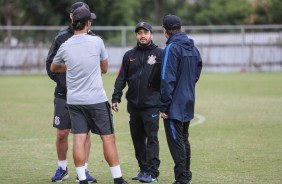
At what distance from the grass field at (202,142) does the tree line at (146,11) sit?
23403 mm

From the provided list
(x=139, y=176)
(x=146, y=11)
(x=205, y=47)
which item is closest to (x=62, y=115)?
(x=139, y=176)

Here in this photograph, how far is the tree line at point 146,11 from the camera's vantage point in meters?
46.7

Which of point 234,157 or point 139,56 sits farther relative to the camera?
point 234,157

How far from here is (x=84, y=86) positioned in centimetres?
819

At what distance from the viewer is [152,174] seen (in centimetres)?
933

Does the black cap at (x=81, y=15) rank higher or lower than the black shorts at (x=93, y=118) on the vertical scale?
higher

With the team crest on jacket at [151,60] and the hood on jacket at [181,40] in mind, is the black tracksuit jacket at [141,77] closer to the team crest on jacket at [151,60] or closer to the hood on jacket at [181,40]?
the team crest on jacket at [151,60]

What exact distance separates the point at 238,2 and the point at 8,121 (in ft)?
134

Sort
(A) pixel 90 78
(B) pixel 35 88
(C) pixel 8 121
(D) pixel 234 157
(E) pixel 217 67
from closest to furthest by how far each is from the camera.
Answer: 1. (A) pixel 90 78
2. (D) pixel 234 157
3. (C) pixel 8 121
4. (B) pixel 35 88
5. (E) pixel 217 67

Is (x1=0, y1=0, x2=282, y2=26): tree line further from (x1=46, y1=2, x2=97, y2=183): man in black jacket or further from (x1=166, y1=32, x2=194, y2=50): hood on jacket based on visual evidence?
(x1=166, y1=32, x2=194, y2=50): hood on jacket

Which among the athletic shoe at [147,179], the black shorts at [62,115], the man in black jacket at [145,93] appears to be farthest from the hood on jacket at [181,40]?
the athletic shoe at [147,179]

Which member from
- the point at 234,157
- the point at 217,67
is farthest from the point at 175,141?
the point at 217,67

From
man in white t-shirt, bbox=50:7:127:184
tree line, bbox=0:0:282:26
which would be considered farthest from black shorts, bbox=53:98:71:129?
tree line, bbox=0:0:282:26

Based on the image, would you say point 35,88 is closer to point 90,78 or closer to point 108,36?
point 108,36
